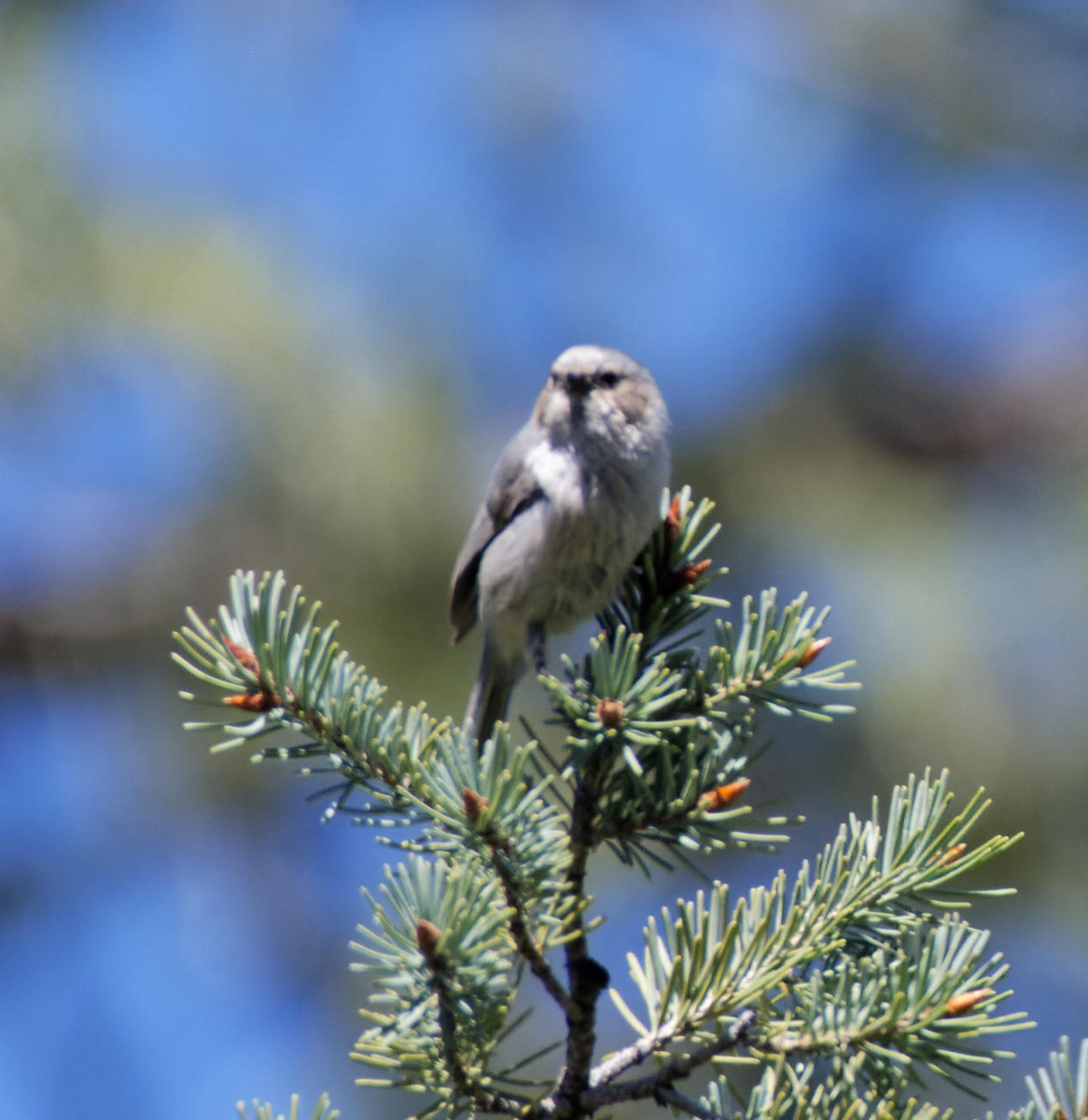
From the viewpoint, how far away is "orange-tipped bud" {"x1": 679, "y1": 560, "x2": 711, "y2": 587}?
1935mm

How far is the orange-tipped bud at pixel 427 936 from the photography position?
4.10 ft

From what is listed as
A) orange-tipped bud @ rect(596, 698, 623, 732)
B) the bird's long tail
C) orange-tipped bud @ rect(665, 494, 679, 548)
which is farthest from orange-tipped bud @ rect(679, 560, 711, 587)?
the bird's long tail

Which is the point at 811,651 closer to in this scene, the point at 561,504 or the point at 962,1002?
the point at 962,1002

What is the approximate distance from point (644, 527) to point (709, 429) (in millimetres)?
2210

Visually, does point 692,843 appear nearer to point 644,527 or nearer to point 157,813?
point 644,527

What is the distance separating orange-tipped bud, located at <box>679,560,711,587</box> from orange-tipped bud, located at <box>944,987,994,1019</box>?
2.57 ft

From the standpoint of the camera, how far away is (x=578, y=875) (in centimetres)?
144

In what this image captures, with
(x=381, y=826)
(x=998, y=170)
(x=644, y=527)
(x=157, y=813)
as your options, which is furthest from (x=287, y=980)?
(x=998, y=170)

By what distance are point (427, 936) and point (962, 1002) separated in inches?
20.0

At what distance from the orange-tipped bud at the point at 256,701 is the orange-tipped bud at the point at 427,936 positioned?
0.32 meters

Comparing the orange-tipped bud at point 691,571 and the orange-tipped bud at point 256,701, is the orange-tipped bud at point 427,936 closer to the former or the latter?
the orange-tipped bud at point 256,701

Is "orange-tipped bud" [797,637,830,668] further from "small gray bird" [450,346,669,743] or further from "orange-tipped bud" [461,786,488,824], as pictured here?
"small gray bird" [450,346,669,743]

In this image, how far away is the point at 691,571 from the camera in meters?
1.94

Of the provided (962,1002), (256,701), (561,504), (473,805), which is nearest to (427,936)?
(473,805)
